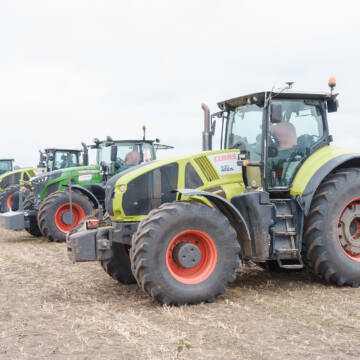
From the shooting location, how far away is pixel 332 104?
23.7ft

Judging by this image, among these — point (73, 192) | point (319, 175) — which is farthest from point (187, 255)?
point (73, 192)

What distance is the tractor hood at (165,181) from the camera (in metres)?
6.43

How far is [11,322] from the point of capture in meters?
5.38

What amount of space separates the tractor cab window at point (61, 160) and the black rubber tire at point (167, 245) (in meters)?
10.4

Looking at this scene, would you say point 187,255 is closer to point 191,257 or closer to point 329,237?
point 191,257

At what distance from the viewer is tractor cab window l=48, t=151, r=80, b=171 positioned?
1572 cm

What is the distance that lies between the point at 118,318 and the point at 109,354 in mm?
1072

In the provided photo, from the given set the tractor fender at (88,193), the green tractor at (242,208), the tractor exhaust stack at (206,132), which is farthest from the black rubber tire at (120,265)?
the tractor fender at (88,193)

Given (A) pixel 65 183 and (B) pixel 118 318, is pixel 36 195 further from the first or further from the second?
(B) pixel 118 318

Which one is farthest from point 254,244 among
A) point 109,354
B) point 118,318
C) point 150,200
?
point 109,354

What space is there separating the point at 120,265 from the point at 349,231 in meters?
2.96

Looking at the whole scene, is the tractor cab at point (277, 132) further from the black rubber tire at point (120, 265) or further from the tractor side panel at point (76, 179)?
the tractor side panel at point (76, 179)

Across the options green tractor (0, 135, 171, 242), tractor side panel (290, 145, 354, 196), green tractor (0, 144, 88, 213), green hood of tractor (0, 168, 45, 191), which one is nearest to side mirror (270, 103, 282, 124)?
tractor side panel (290, 145, 354, 196)

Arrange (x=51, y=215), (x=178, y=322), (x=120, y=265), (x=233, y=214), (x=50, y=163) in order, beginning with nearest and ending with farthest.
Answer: (x=178, y=322), (x=233, y=214), (x=120, y=265), (x=51, y=215), (x=50, y=163)
